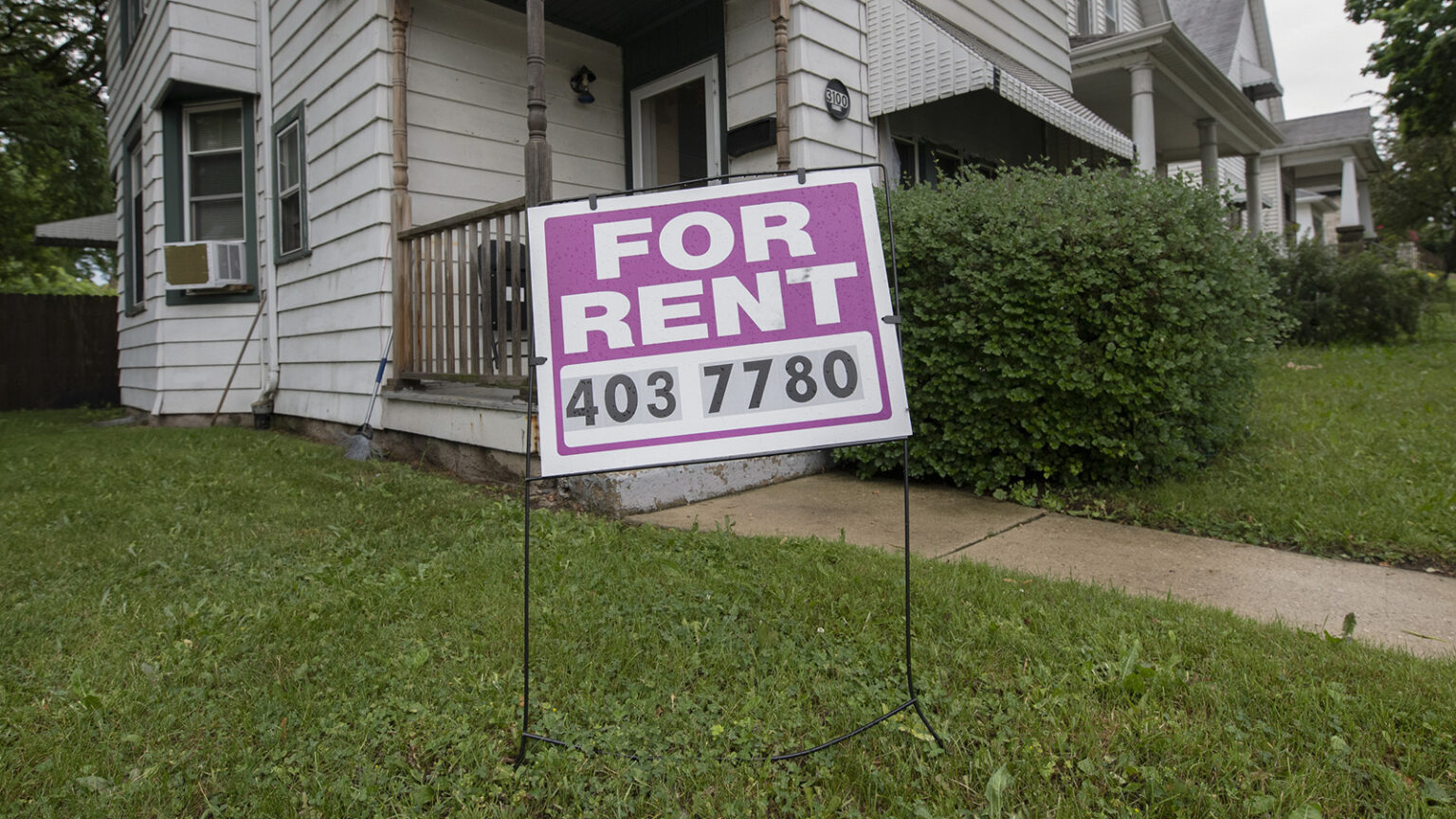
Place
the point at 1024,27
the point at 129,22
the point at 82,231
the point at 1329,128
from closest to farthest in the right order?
the point at 1024,27 < the point at 129,22 < the point at 82,231 < the point at 1329,128

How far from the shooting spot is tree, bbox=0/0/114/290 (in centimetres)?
1316

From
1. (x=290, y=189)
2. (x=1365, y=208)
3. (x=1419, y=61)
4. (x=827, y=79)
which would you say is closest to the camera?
(x=827, y=79)

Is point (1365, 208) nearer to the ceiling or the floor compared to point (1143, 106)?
nearer to the ceiling

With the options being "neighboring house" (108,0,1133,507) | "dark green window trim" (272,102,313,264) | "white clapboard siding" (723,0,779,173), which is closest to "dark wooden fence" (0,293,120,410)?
"neighboring house" (108,0,1133,507)

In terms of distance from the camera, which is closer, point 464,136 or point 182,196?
point 464,136

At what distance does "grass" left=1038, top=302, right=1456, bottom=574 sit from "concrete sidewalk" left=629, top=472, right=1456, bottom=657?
20 centimetres

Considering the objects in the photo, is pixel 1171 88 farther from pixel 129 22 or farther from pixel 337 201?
pixel 129 22


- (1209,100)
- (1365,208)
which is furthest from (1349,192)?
(1209,100)

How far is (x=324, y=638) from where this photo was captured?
249cm

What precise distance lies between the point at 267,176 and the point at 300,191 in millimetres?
943

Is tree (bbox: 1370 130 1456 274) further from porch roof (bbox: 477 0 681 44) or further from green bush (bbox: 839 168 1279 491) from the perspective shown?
green bush (bbox: 839 168 1279 491)

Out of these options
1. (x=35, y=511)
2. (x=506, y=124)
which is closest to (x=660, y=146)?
(x=506, y=124)

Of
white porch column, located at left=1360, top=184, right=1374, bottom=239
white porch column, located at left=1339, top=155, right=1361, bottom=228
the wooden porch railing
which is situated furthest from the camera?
white porch column, located at left=1360, top=184, right=1374, bottom=239

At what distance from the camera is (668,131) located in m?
7.28
